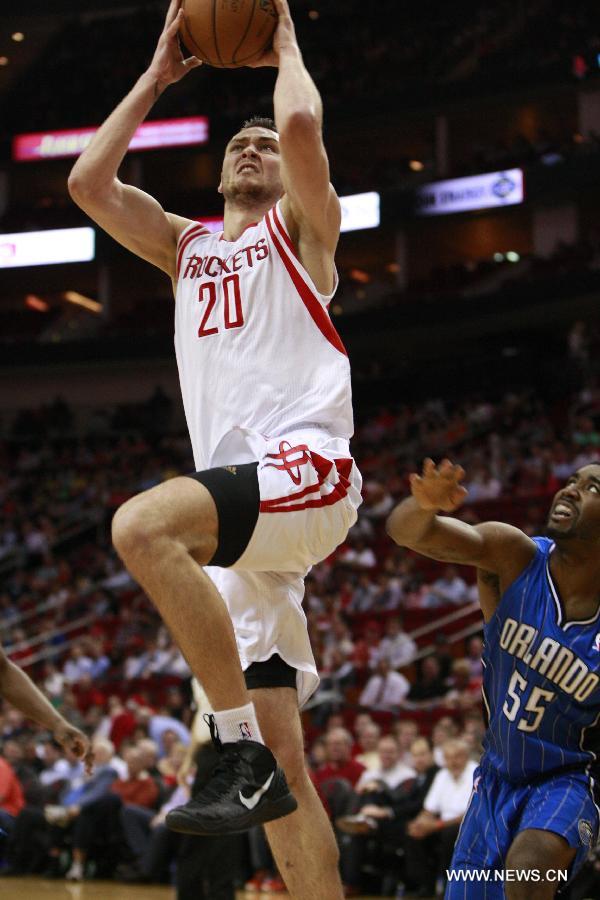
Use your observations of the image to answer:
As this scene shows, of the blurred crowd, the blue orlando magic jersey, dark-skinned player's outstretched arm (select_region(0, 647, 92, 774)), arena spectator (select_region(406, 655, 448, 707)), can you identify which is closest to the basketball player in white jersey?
the blue orlando magic jersey

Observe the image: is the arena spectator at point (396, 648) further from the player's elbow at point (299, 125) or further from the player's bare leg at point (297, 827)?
the player's elbow at point (299, 125)

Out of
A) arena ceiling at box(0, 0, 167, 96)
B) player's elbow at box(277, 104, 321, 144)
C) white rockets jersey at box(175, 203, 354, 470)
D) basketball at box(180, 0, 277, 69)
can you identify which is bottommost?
white rockets jersey at box(175, 203, 354, 470)

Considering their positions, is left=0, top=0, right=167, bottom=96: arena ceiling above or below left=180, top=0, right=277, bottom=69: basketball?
above

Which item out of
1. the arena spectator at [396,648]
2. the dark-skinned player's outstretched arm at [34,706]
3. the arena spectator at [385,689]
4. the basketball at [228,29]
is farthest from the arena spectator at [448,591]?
the basketball at [228,29]

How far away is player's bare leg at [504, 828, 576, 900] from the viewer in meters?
4.27

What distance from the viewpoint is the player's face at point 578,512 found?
16.0ft

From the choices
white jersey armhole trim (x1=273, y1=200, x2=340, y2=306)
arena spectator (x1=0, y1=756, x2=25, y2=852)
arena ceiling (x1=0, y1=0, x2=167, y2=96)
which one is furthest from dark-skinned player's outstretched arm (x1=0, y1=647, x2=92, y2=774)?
arena ceiling (x1=0, y1=0, x2=167, y2=96)

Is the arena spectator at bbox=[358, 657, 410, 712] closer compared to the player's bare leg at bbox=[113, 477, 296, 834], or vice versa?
the player's bare leg at bbox=[113, 477, 296, 834]

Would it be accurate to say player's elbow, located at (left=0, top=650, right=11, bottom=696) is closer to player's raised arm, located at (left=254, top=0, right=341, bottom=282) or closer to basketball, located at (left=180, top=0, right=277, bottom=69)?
player's raised arm, located at (left=254, top=0, right=341, bottom=282)

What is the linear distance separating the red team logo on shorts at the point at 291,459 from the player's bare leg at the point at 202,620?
0.28 metres

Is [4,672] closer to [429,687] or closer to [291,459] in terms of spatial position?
[291,459]

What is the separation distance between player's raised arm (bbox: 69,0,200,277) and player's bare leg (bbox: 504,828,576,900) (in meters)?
2.40

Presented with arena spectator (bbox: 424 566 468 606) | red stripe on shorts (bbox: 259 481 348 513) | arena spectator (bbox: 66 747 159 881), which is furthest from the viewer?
arena spectator (bbox: 424 566 468 606)

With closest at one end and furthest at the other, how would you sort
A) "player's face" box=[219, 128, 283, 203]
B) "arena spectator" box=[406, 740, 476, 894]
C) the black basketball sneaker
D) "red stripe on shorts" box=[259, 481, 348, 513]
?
the black basketball sneaker, "red stripe on shorts" box=[259, 481, 348, 513], "player's face" box=[219, 128, 283, 203], "arena spectator" box=[406, 740, 476, 894]
